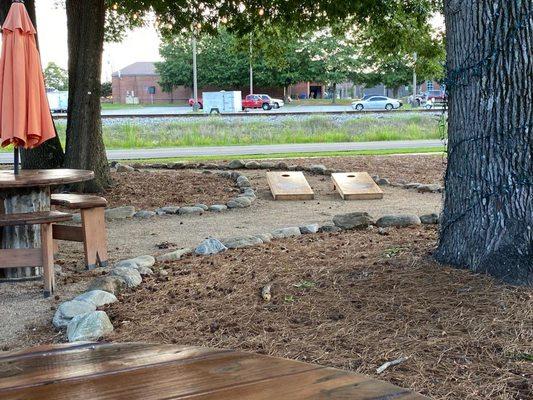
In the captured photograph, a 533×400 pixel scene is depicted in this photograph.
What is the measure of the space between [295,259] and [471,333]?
226cm

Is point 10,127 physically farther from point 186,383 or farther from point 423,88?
point 423,88

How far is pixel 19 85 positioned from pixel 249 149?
14.9 meters

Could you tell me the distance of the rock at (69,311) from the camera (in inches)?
194

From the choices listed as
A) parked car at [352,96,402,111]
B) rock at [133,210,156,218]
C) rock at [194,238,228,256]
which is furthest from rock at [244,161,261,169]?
parked car at [352,96,402,111]

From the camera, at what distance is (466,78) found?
16.1ft

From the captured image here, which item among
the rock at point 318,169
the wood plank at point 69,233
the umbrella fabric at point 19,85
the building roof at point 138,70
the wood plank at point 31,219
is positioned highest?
the building roof at point 138,70

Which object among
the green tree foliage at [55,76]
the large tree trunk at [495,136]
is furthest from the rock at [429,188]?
the green tree foliage at [55,76]

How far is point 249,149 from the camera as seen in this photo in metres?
21.2

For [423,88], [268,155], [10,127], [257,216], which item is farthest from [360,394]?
[423,88]

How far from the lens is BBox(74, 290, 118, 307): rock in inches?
205

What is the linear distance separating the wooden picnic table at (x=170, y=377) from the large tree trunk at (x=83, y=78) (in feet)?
30.3

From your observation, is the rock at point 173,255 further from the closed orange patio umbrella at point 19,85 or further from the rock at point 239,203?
the rock at point 239,203

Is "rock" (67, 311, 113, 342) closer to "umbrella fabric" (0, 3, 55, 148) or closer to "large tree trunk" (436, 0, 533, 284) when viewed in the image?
"umbrella fabric" (0, 3, 55, 148)

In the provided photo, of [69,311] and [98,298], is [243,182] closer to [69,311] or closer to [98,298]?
[98,298]
